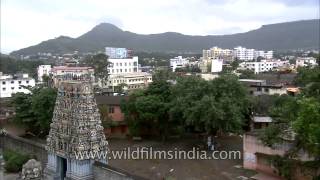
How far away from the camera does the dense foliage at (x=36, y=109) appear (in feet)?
110

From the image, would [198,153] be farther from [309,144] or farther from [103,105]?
[309,144]

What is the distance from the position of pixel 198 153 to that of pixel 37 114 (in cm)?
1282

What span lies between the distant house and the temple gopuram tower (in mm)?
13795

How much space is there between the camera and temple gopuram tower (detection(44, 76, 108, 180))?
20.5 metres

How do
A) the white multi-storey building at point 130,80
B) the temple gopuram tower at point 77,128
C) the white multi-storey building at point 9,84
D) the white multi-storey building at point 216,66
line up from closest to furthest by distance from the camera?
the temple gopuram tower at point 77,128, the white multi-storey building at point 9,84, the white multi-storey building at point 130,80, the white multi-storey building at point 216,66

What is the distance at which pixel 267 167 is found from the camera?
83.6ft

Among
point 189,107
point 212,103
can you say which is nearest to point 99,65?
point 189,107

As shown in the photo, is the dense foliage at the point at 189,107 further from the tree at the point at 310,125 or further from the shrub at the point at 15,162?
the tree at the point at 310,125

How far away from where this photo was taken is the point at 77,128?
20500 mm

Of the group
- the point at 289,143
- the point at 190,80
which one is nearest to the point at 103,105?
the point at 190,80

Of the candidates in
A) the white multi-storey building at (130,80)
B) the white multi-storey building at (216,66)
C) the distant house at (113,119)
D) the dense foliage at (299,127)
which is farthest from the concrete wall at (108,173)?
the white multi-storey building at (216,66)

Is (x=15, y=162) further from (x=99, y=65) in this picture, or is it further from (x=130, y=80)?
(x=130, y=80)

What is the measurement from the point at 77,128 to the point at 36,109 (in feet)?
47.5

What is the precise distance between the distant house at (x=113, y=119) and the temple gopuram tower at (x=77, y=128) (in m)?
13.8
